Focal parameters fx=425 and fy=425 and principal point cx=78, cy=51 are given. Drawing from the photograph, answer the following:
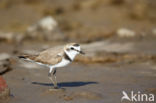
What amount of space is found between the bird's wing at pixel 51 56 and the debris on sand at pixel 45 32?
10312 millimetres

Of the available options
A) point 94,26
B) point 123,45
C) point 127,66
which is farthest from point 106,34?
point 127,66

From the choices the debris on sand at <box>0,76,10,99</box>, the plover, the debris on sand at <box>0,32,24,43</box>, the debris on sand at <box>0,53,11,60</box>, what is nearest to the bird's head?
the plover

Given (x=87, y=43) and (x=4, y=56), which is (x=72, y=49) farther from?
(x=87, y=43)

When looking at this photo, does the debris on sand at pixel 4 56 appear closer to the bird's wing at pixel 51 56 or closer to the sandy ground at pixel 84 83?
the sandy ground at pixel 84 83

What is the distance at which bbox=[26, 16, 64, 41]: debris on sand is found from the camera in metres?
20.1

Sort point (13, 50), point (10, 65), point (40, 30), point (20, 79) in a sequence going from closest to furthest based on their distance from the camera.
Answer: point (20, 79) < point (10, 65) < point (13, 50) < point (40, 30)

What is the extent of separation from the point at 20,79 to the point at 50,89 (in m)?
1.86

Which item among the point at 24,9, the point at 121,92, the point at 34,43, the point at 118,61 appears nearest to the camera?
the point at 121,92

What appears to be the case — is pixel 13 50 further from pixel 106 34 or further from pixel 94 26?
pixel 94 26

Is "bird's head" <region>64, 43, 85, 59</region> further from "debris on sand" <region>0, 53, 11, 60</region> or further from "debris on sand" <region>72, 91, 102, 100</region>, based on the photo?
"debris on sand" <region>0, 53, 11, 60</region>

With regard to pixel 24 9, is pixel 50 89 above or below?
below

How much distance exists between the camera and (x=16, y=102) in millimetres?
8336

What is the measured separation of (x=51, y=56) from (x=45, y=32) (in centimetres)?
1116

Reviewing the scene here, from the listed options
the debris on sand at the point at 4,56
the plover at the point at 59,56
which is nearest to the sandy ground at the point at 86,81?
the plover at the point at 59,56
